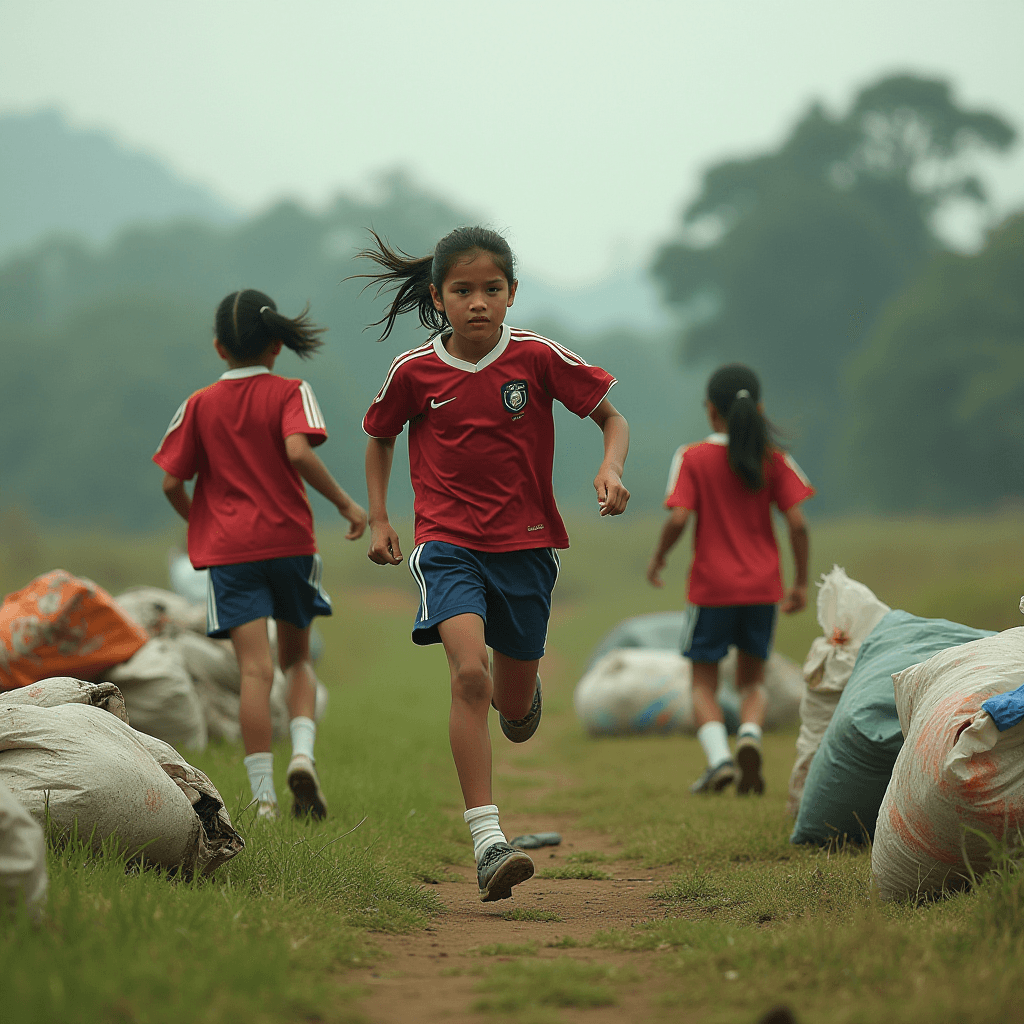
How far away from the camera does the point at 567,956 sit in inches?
107

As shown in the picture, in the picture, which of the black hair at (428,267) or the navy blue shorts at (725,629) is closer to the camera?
the black hair at (428,267)

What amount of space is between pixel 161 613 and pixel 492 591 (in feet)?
12.8

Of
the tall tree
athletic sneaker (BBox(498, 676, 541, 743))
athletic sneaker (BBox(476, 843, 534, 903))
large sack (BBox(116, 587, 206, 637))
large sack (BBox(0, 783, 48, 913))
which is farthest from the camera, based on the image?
the tall tree

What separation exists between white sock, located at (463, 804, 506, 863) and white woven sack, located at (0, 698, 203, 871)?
768 mm

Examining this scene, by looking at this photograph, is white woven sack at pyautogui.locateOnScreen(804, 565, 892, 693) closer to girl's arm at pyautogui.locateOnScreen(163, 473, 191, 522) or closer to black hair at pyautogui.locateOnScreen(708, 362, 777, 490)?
black hair at pyautogui.locateOnScreen(708, 362, 777, 490)

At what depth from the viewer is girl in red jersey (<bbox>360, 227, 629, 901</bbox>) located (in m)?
3.71

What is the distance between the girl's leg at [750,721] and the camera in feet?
18.3

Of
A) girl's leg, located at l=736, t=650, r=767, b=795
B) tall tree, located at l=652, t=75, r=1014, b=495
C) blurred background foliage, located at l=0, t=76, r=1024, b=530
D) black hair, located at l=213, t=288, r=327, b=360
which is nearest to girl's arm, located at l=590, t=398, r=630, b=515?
black hair, located at l=213, t=288, r=327, b=360

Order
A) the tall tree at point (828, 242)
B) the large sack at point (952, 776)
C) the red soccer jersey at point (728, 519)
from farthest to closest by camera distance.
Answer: the tall tree at point (828, 242) → the red soccer jersey at point (728, 519) → the large sack at point (952, 776)

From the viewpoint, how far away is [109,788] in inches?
114

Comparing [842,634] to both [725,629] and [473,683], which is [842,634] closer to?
[725,629]

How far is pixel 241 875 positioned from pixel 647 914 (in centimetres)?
114

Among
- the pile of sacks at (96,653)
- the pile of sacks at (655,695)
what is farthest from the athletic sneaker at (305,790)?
the pile of sacks at (655,695)

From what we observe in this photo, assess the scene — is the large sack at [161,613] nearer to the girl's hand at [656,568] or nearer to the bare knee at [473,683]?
the girl's hand at [656,568]
